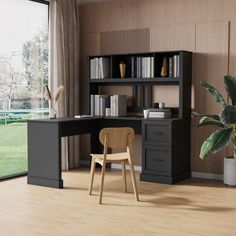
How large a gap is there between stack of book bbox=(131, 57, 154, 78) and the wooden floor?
4.90 feet

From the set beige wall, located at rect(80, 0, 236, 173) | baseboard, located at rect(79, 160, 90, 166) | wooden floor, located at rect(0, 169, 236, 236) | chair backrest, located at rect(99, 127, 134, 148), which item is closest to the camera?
wooden floor, located at rect(0, 169, 236, 236)

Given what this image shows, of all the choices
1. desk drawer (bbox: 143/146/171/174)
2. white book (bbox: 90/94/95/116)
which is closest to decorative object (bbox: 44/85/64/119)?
white book (bbox: 90/94/95/116)

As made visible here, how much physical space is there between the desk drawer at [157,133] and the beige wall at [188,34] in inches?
24.5

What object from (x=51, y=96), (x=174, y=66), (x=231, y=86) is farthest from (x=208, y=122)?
(x=51, y=96)

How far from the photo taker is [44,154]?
5660 millimetres

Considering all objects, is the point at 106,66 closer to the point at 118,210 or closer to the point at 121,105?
the point at 121,105

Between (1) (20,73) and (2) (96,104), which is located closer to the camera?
(1) (20,73)

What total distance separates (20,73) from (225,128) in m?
2.85

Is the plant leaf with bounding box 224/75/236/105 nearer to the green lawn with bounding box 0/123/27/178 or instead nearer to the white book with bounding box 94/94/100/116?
the white book with bounding box 94/94/100/116

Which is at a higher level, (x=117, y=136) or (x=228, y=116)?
(x=228, y=116)

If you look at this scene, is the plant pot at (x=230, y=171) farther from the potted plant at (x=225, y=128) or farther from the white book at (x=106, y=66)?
the white book at (x=106, y=66)

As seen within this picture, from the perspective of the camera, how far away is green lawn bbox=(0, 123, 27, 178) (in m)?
6.25

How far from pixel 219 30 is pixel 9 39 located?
9.06 feet

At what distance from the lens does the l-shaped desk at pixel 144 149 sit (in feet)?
18.3
